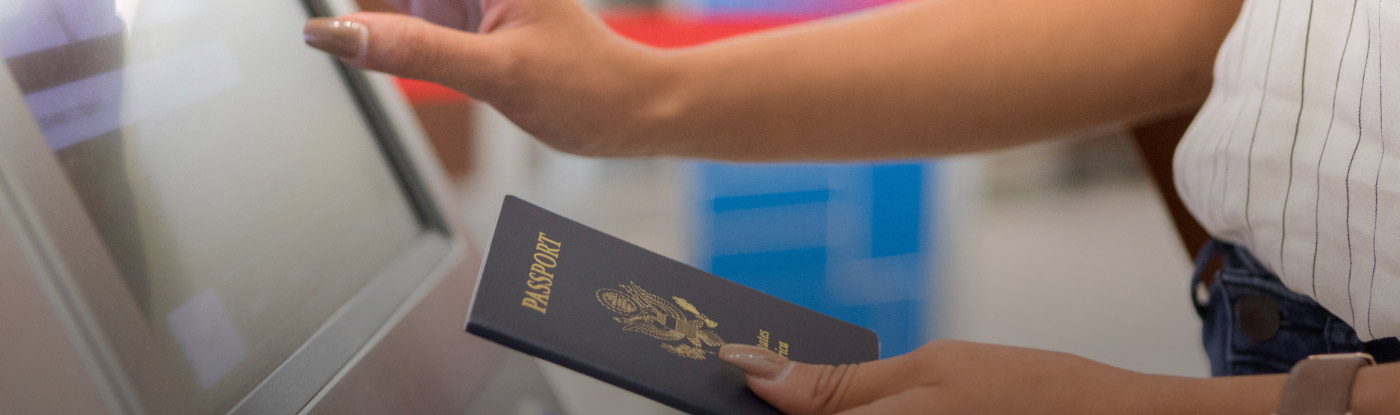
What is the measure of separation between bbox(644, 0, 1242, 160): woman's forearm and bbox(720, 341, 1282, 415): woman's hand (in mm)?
Answer: 306

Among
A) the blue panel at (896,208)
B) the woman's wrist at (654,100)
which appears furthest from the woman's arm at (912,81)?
the blue panel at (896,208)

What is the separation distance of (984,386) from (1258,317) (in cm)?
31

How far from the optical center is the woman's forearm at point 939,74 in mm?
768

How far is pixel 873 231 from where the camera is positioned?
2.27 m

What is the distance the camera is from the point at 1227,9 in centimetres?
76

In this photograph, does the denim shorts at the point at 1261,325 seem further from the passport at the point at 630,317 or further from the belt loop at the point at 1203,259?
the passport at the point at 630,317

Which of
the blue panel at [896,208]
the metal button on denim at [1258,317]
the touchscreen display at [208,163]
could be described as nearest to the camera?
the touchscreen display at [208,163]

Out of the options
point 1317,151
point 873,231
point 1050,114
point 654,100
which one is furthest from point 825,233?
point 1317,151

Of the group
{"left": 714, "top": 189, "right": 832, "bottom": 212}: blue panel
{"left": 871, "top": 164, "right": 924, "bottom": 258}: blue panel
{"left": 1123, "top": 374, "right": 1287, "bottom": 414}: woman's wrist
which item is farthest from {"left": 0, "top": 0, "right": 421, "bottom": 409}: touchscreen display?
{"left": 871, "top": 164, "right": 924, "bottom": 258}: blue panel

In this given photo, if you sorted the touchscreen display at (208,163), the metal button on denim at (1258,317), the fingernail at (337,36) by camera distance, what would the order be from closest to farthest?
the touchscreen display at (208,163) < the fingernail at (337,36) < the metal button on denim at (1258,317)

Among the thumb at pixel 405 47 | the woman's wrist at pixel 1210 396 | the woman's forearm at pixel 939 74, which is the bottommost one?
the woman's wrist at pixel 1210 396

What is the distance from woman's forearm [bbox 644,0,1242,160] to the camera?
768mm

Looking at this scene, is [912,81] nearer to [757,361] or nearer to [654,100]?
[654,100]

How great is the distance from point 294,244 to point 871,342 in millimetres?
378
